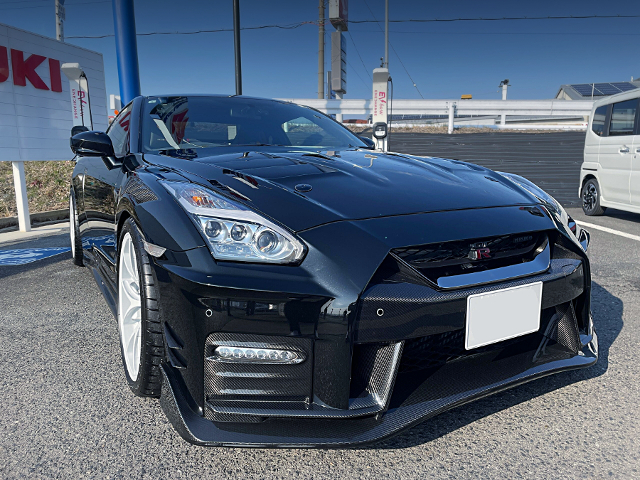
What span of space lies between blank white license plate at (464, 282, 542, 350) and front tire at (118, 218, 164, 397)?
977 mm

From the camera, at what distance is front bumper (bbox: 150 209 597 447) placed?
1359 millimetres

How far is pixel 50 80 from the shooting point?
6.79m

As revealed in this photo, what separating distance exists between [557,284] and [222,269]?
1102 millimetres

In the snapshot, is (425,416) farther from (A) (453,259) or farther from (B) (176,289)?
(B) (176,289)

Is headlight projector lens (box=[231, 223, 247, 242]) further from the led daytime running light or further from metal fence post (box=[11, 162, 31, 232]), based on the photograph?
metal fence post (box=[11, 162, 31, 232])

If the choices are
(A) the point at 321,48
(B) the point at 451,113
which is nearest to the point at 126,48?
(B) the point at 451,113

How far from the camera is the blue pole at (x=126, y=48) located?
269 inches

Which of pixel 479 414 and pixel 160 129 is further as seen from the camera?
pixel 160 129

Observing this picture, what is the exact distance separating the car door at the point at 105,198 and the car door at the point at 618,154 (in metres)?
5.63

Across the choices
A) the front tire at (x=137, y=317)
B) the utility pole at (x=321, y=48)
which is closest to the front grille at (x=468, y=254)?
the front tire at (x=137, y=317)

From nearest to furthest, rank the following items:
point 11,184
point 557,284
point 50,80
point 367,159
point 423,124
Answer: point 557,284, point 367,159, point 50,80, point 11,184, point 423,124

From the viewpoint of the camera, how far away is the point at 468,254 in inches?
61.6

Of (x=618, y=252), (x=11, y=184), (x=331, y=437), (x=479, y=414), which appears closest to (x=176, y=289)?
(x=331, y=437)

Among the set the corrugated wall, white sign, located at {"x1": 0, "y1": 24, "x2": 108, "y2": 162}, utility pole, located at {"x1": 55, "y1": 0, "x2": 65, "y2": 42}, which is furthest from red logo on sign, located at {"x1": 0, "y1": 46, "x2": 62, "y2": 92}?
utility pole, located at {"x1": 55, "y1": 0, "x2": 65, "y2": 42}
